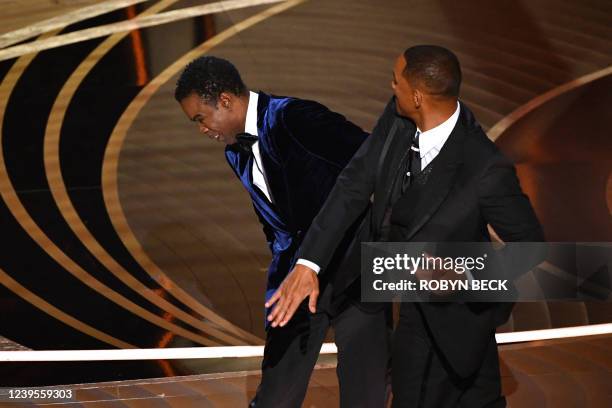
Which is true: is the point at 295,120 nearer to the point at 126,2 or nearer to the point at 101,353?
the point at 101,353

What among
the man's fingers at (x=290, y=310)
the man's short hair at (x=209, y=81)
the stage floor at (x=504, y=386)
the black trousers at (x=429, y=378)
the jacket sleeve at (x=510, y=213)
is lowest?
the stage floor at (x=504, y=386)

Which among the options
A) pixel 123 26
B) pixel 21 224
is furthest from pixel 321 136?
pixel 123 26

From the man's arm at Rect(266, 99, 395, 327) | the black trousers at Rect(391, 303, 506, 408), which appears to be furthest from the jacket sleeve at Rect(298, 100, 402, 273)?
the black trousers at Rect(391, 303, 506, 408)

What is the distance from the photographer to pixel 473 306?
2.56m

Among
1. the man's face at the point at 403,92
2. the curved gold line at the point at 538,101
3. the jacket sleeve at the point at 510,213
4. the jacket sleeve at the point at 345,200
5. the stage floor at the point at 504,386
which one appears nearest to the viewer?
the jacket sleeve at the point at 510,213

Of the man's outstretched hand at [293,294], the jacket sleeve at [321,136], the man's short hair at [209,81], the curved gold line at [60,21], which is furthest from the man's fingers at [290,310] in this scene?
the curved gold line at [60,21]

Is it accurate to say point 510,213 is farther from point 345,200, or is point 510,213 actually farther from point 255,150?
point 255,150

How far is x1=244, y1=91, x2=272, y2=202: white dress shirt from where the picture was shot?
2904 millimetres

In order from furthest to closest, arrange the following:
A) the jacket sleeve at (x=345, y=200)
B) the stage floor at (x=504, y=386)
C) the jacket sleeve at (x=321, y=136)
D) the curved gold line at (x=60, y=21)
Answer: the curved gold line at (x=60, y=21)
the stage floor at (x=504, y=386)
the jacket sleeve at (x=321, y=136)
the jacket sleeve at (x=345, y=200)

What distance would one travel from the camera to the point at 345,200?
2650 mm

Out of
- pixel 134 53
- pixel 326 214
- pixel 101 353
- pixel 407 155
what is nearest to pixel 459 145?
pixel 407 155

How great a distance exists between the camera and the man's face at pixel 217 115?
2873 mm

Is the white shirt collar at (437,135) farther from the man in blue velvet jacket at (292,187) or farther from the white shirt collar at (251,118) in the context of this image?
the white shirt collar at (251,118)

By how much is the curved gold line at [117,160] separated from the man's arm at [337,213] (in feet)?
6.00
